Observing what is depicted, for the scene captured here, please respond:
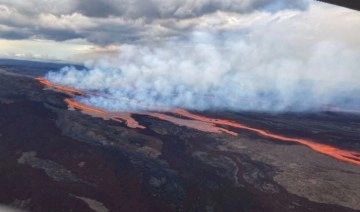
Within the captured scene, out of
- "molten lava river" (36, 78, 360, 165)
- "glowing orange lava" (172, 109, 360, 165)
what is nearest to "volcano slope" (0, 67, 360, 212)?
"glowing orange lava" (172, 109, 360, 165)

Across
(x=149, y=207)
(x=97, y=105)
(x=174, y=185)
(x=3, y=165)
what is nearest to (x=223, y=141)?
(x=174, y=185)

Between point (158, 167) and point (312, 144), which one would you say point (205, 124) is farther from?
point (158, 167)

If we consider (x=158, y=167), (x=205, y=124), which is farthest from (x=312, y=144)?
(x=158, y=167)

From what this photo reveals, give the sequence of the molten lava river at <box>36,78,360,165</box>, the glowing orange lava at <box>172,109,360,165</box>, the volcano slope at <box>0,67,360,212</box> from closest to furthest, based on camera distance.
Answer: the volcano slope at <box>0,67,360,212</box>, the glowing orange lava at <box>172,109,360,165</box>, the molten lava river at <box>36,78,360,165</box>

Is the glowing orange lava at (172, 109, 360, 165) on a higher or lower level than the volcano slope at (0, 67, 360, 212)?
higher

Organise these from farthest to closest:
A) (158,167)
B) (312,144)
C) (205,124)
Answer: (205,124)
(312,144)
(158,167)

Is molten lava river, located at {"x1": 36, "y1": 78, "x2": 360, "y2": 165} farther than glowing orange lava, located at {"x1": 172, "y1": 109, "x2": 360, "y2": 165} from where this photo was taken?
Yes

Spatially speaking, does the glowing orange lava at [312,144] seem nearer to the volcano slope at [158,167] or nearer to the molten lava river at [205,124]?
the molten lava river at [205,124]

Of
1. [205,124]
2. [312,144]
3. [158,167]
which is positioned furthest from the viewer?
[205,124]

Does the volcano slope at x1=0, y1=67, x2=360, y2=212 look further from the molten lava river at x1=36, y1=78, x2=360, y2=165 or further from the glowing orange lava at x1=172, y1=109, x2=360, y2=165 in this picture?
the molten lava river at x1=36, y1=78, x2=360, y2=165

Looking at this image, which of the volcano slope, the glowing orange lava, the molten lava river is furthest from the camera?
the molten lava river
